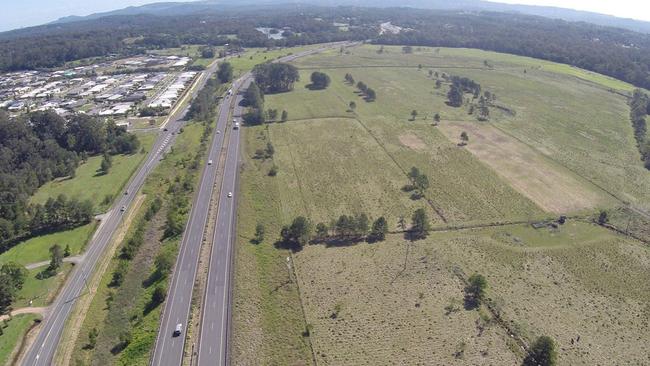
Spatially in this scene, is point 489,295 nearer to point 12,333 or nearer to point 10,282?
point 12,333

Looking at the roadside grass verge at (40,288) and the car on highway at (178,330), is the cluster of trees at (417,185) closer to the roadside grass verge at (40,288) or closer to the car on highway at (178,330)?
the car on highway at (178,330)

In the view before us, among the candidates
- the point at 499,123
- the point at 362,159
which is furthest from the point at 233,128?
the point at 499,123

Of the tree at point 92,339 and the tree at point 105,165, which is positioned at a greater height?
the tree at point 105,165

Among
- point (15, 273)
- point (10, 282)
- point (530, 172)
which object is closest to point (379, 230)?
point (530, 172)

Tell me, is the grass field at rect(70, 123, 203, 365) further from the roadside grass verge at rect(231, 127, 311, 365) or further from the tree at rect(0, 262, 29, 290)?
the tree at rect(0, 262, 29, 290)

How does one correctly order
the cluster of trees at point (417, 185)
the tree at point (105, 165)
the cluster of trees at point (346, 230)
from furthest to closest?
the tree at point (105, 165) → the cluster of trees at point (417, 185) → the cluster of trees at point (346, 230)

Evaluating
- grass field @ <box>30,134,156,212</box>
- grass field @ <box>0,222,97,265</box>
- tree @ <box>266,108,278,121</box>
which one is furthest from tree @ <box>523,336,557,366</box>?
tree @ <box>266,108,278,121</box>

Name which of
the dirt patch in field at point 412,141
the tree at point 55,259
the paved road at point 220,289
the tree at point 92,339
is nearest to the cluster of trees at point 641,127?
the dirt patch in field at point 412,141
